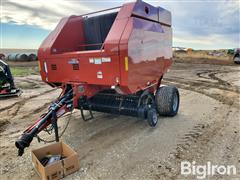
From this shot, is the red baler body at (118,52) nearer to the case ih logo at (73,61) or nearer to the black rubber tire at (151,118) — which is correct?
the case ih logo at (73,61)

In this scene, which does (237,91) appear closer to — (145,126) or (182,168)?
(145,126)

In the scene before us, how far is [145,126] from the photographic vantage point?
457cm

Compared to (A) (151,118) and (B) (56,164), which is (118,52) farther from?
(B) (56,164)

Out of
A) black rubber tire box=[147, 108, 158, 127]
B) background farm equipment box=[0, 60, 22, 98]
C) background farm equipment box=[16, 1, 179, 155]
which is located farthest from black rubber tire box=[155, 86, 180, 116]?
background farm equipment box=[0, 60, 22, 98]

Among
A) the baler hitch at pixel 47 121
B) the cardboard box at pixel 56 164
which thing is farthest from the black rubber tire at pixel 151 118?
the cardboard box at pixel 56 164

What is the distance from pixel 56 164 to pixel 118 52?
1802 mm

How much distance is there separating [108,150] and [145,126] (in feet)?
4.00

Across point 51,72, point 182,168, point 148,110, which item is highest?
point 51,72

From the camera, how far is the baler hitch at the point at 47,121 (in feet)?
9.46

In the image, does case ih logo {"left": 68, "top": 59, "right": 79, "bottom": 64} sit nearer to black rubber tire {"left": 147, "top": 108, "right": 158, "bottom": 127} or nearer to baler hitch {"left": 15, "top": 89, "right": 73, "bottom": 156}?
baler hitch {"left": 15, "top": 89, "right": 73, "bottom": 156}

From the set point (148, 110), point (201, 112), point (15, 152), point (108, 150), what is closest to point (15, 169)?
point (15, 152)

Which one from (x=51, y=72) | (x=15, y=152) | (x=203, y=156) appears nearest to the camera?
(x=203, y=156)

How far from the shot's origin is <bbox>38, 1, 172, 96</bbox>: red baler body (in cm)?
360

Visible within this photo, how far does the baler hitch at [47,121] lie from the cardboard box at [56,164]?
0.18 metres
